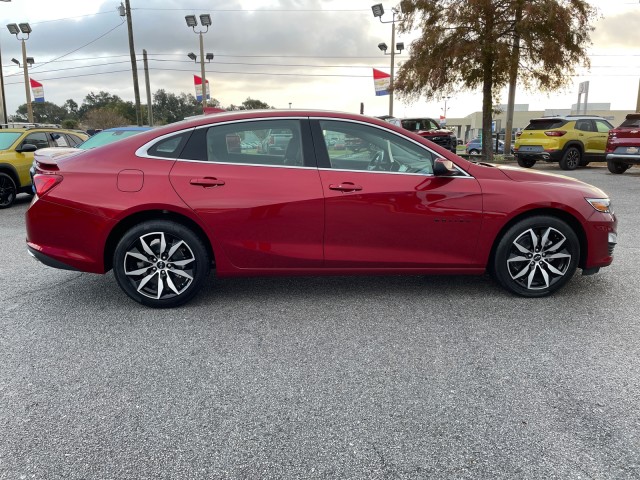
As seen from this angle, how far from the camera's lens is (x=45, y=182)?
414 centimetres

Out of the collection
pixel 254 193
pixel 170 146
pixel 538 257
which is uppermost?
pixel 170 146

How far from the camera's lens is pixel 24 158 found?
10359 millimetres

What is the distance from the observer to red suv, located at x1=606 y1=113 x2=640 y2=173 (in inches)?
552

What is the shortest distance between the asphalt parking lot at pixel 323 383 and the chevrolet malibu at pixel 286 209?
0.38 m

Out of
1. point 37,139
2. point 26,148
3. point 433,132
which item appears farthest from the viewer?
point 433,132

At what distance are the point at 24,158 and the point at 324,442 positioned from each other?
1030 cm

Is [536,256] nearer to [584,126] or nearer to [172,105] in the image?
[584,126]

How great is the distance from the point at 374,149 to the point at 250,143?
104cm

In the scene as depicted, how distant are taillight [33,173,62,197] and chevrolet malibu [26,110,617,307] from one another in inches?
0.4

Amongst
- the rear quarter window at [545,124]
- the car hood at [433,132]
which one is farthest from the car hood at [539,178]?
Result: the car hood at [433,132]

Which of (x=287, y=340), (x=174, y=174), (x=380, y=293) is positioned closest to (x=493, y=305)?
(x=380, y=293)

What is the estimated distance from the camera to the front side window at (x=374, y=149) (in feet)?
14.0

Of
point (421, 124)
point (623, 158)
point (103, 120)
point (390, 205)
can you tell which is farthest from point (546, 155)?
point (103, 120)

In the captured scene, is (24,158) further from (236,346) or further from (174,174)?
(236,346)
